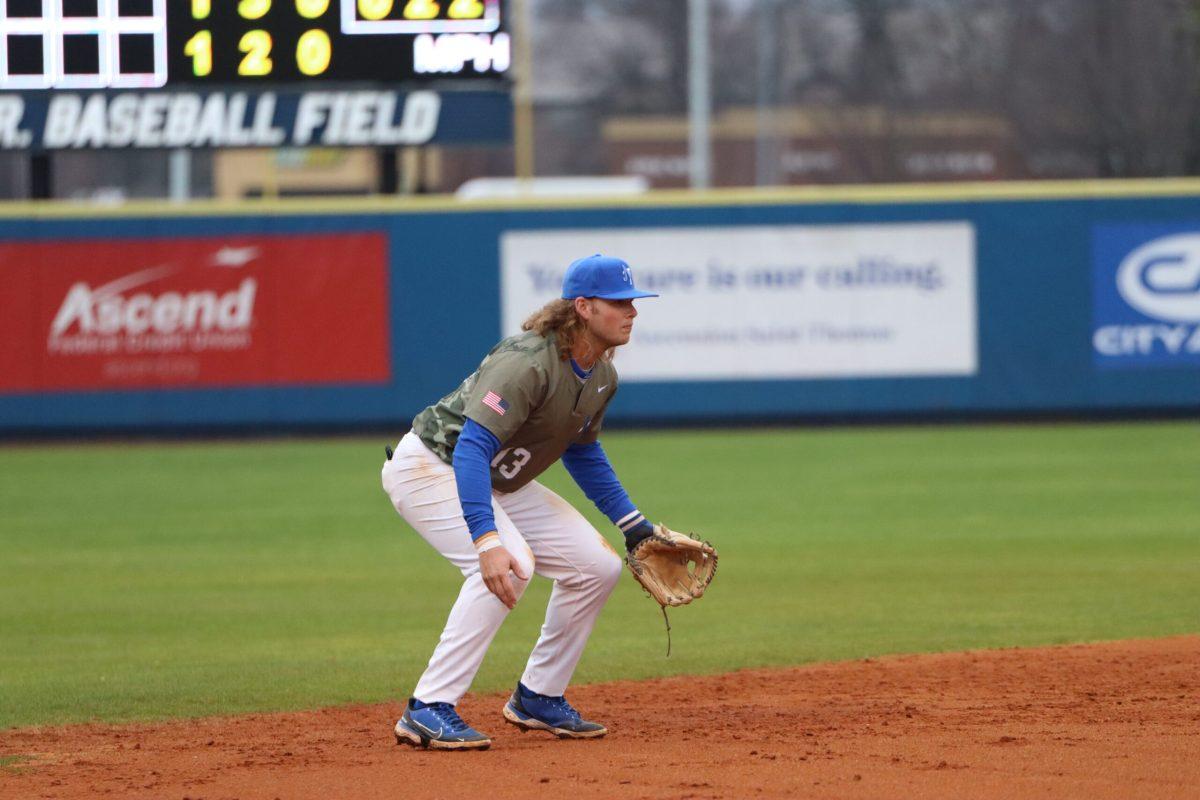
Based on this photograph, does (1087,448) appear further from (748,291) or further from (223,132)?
(223,132)

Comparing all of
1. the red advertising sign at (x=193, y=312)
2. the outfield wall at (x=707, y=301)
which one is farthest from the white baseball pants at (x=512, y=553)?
the red advertising sign at (x=193, y=312)

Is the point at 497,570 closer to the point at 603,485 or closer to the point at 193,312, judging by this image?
the point at 603,485

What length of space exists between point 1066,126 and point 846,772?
103ft

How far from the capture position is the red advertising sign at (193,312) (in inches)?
746

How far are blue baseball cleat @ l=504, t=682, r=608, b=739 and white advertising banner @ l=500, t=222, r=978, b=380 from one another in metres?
13.4

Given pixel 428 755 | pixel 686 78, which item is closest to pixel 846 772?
pixel 428 755

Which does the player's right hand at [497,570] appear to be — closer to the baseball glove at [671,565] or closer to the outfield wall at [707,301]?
the baseball glove at [671,565]

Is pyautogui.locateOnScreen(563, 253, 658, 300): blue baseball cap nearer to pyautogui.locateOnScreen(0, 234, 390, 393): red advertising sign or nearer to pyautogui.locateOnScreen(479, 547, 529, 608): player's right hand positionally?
pyautogui.locateOnScreen(479, 547, 529, 608): player's right hand

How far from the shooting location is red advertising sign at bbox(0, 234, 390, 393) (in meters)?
19.0

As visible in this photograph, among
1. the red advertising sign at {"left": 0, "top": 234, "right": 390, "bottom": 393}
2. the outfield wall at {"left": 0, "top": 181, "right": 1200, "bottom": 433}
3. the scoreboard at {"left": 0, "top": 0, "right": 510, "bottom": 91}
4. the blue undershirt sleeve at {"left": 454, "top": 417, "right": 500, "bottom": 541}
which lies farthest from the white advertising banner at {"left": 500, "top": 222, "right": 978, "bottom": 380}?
the blue undershirt sleeve at {"left": 454, "top": 417, "right": 500, "bottom": 541}

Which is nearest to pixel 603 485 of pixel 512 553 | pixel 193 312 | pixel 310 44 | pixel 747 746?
pixel 512 553

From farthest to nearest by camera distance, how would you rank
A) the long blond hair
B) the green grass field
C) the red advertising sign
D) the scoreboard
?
1. the red advertising sign
2. the scoreboard
3. the green grass field
4. the long blond hair

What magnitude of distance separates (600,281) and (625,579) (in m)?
4.99

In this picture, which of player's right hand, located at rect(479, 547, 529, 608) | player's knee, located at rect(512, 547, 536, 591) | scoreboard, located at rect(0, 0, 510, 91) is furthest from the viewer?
scoreboard, located at rect(0, 0, 510, 91)
